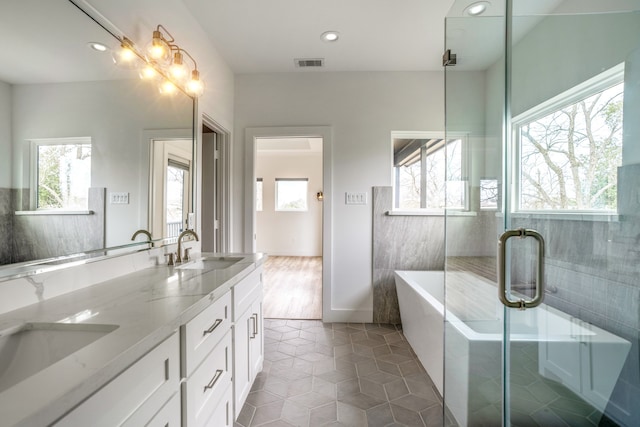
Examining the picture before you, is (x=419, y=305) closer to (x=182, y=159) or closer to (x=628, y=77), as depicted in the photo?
(x=628, y=77)

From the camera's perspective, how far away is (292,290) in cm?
431

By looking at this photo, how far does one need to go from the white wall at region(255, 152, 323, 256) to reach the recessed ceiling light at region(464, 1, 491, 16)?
5.63m

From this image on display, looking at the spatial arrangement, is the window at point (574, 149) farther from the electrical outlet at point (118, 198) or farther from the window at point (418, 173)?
the electrical outlet at point (118, 198)

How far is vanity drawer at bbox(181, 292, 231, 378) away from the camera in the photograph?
1.01 m

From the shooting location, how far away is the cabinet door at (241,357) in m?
1.54

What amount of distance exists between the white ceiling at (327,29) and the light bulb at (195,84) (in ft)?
1.69

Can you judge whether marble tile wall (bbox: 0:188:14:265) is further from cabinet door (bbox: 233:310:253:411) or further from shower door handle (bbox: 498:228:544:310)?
shower door handle (bbox: 498:228:544:310)

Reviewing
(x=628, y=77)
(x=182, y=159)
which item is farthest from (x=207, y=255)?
(x=628, y=77)

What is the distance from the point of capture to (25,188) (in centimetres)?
101

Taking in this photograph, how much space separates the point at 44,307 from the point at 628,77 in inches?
106

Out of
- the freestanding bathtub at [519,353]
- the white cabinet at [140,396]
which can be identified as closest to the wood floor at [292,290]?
the freestanding bathtub at [519,353]

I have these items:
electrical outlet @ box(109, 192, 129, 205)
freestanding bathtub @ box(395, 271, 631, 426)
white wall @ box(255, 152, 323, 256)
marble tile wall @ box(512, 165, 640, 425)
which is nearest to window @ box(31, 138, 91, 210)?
→ electrical outlet @ box(109, 192, 129, 205)

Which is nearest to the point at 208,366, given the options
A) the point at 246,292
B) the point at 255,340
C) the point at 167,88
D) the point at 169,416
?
the point at 169,416

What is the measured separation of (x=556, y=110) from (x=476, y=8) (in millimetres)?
840
